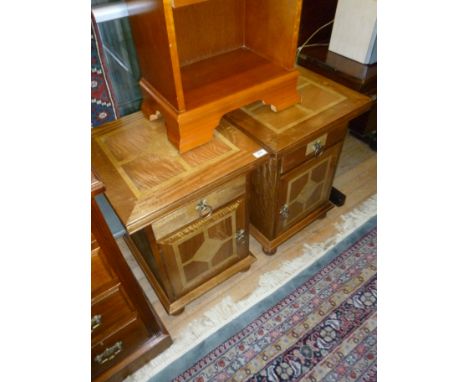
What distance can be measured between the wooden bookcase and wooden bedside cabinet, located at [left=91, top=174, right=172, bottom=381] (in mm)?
395

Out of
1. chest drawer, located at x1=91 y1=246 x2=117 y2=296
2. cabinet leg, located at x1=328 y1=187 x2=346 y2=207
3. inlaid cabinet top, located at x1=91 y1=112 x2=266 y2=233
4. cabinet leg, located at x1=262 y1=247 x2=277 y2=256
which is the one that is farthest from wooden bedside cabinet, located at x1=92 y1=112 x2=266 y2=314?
cabinet leg, located at x1=328 y1=187 x2=346 y2=207

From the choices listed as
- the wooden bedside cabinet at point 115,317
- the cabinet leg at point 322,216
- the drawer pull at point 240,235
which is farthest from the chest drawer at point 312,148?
the wooden bedside cabinet at point 115,317

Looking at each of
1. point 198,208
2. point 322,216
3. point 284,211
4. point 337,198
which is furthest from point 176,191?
point 337,198

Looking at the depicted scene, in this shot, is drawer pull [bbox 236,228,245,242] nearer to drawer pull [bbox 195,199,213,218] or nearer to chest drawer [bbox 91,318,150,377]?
drawer pull [bbox 195,199,213,218]

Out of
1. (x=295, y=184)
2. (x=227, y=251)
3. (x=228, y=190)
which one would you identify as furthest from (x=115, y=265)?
(x=295, y=184)

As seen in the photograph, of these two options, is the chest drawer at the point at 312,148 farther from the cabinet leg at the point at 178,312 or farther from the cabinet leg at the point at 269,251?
the cabinet leg at the point at 178,312

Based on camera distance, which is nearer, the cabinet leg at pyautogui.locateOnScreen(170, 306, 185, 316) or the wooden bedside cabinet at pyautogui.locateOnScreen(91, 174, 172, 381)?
the wooden bedside cabinet at pyautogui.locateOnScreen(91, 174, 172, 381)

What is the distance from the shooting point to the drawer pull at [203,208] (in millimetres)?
1017

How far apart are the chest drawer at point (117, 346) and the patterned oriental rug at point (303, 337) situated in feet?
0.58

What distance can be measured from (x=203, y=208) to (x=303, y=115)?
0.51 meters

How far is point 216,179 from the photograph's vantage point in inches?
38.2

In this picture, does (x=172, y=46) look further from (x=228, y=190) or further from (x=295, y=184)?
(x=295, y=184)

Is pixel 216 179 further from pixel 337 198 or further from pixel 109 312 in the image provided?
pixel 337 198

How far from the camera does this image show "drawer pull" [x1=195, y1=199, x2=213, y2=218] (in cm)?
102
